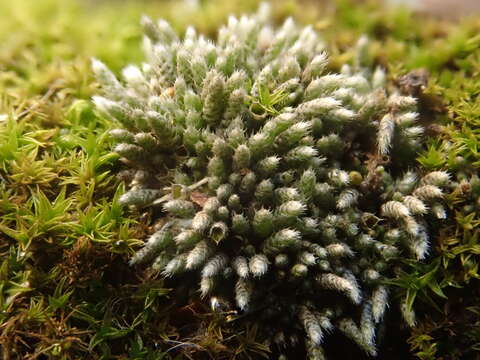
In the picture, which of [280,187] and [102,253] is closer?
[102,253]

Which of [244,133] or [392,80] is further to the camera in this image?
[392,80]

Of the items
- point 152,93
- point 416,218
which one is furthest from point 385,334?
point 152,93

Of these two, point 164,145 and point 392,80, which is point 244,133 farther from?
point 392,80
